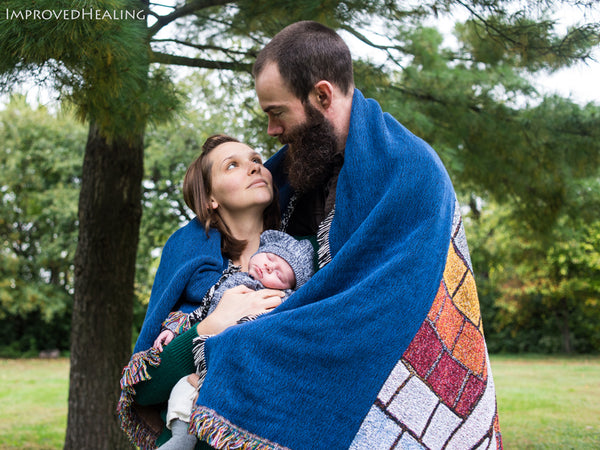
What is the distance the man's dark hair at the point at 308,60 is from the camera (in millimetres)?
2102

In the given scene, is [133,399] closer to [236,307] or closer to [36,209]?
[236,307]

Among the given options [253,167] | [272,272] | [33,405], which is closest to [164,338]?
[272,272]

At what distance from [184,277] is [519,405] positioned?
9.91 m

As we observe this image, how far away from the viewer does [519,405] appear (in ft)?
35.2

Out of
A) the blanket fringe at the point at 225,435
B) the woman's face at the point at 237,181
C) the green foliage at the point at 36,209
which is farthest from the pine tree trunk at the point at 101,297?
the green foliage at the point at 36,209

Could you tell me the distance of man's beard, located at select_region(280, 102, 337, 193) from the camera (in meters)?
2.12

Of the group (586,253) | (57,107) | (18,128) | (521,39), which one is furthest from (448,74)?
(18,128)

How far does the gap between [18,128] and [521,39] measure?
1807 cm

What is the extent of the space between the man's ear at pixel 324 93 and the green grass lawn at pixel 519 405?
6501 mm

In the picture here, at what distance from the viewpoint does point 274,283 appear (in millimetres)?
2090

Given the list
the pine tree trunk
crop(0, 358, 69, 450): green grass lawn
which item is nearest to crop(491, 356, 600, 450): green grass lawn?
the pine tree trunk

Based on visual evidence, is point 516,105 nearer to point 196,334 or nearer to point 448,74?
point 448,74

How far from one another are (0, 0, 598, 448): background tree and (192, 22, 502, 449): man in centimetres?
181

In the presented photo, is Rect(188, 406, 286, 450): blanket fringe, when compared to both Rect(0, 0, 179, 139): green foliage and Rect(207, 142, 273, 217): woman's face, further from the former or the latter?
Rect(0, 0, 179, 139): green foliage
